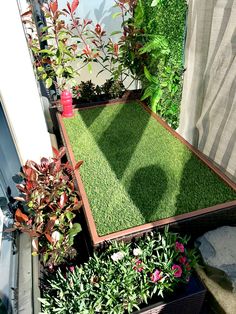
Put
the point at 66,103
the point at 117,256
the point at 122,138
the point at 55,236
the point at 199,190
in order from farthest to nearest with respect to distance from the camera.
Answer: the point at 66,103
the point at 122,138
the point at 199,190
the point at 55,236
the point at 117,256

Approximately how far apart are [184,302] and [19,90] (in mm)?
1571

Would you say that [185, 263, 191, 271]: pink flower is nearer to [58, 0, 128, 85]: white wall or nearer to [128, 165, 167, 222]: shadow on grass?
[128, 165, 167, 222]: shadow on grass

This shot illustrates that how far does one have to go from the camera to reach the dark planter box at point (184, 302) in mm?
1345

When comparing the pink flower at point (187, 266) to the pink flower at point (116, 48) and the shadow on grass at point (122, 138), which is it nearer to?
the shadow on grass at point (122, 138)

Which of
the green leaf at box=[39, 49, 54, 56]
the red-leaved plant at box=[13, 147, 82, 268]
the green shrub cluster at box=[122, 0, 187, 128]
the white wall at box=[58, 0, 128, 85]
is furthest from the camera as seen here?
the white wall at box=[58, 0, 128, 85]

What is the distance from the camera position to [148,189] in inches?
85.3

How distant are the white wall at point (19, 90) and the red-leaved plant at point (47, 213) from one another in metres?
0.14

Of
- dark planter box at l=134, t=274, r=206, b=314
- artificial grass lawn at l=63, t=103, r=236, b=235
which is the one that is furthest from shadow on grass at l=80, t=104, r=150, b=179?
dark planter box at l=134, t=274, r=206, b=314

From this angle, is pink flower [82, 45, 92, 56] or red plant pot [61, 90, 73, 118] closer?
red plant pot [61, 90, 73, 118]

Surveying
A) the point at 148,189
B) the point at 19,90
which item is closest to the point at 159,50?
the point at 148,189

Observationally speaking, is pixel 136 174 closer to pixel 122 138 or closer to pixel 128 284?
pixel 122 138

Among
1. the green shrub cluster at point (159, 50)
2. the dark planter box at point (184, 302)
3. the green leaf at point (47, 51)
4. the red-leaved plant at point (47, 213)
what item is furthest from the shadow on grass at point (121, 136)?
the dark planter box at point (184, 302)

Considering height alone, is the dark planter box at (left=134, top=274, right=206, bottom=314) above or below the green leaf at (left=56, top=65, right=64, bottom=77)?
below

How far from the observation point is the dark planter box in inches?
52.9
